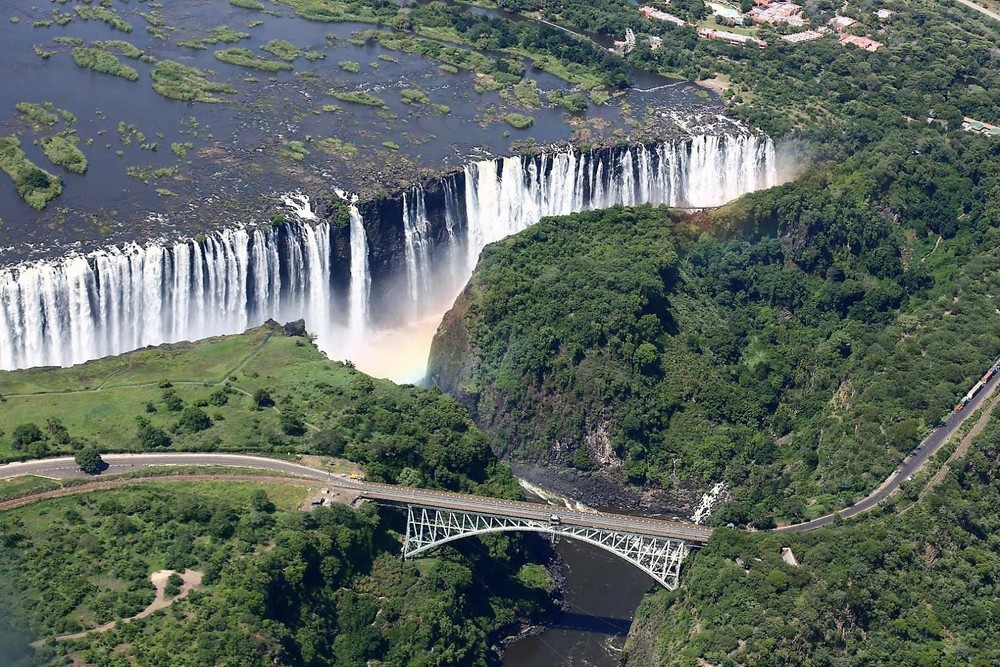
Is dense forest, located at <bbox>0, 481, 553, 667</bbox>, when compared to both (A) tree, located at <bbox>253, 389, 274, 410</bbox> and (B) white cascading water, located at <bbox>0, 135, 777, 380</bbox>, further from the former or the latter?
(B) white cascading water, located at <bbox>0, 135, 777, 380</bbox>

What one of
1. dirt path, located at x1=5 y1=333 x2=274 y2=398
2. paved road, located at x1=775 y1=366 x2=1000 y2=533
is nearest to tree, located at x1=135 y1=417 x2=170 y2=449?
dirt path, located at x1=5 y1=333 x2=274 y2=398

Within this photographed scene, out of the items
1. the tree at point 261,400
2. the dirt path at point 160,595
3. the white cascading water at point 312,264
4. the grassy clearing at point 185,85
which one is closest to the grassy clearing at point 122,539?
the dirt path at point 160,595

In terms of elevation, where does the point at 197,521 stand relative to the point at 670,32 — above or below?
below

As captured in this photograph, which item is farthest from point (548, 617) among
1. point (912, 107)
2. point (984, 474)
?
point (912, 107)

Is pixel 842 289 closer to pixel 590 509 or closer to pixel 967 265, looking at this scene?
pixel 967 265

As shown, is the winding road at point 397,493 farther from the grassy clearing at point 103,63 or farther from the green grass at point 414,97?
the grassy clearing at point 103,63

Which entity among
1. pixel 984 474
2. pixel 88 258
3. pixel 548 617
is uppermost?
pixel 88 258

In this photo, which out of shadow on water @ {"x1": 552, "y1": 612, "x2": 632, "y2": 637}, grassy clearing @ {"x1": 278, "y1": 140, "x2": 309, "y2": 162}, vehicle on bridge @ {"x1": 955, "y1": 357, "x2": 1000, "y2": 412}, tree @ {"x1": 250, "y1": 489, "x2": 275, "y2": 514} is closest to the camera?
tree @ {"x1": 250, "y1": 489, "x2": 275, "y2": 514}
